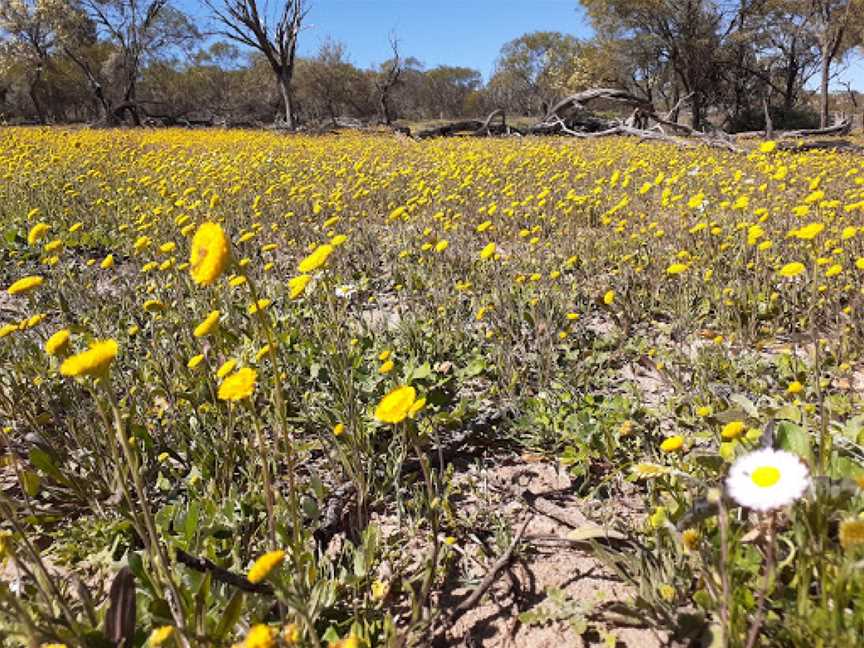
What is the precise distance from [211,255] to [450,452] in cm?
149

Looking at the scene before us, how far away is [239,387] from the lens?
1.36m

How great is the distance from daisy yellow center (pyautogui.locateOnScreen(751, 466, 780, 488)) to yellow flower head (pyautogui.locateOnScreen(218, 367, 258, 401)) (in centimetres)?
108

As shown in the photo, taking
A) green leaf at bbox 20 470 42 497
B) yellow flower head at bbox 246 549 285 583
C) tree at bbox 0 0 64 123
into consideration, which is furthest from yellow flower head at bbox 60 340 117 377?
tree at bbox 0 0 64 123

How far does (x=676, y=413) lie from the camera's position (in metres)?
2.52

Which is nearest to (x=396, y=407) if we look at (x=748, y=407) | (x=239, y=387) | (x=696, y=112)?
(x=239, y=387)

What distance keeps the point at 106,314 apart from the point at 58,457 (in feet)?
5.85

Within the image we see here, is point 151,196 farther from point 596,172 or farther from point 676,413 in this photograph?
point 676,413

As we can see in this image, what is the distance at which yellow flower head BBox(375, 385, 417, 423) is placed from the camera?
51.9 inches

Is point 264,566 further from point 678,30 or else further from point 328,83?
point 328,83

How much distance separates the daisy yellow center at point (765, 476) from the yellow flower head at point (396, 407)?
2.33 feet

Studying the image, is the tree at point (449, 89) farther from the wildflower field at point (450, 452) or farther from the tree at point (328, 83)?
the wildflower field at point (450, 452)

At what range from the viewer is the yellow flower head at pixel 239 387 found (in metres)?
1.33

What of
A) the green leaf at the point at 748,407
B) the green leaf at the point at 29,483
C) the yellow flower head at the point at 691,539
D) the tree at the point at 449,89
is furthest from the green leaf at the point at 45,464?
the tree at the point at 449,89

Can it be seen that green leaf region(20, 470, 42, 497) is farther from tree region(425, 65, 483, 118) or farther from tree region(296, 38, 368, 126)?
tree region(425, 65, 483, 118)
